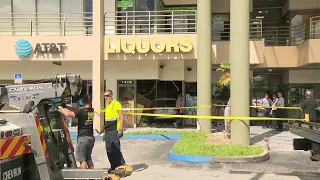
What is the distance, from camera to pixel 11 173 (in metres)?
4.36

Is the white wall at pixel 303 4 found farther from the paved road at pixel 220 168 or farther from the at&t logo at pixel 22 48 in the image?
the at&t logo at pixel 22 48

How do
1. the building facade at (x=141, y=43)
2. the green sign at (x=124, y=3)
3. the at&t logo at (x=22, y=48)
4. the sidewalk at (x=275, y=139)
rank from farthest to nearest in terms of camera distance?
the green sign at (x=124, y=3), the at&t logo at (x=22, y=48), the building facade at (x=141, y=43), the sidewalk at (x=275, y=139)

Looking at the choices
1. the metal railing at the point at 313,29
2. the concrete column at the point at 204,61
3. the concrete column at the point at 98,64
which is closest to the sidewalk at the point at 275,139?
the concrete column at the point at 204,61

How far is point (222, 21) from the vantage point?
758 inches

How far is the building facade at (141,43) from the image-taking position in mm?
15734

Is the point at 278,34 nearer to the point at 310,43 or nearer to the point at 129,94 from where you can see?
the point at 310,43

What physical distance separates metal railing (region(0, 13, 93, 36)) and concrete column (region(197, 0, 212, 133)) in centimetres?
627

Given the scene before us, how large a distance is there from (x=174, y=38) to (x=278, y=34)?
651 cm

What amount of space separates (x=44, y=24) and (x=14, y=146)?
49.6 feet

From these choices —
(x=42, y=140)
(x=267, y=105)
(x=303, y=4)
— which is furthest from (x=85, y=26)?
(x=42, y=140)

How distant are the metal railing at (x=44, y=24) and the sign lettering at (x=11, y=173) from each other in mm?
13887

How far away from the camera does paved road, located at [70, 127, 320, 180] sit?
776cm

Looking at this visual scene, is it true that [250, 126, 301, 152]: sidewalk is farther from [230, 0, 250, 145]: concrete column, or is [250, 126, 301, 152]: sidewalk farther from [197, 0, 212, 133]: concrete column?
[197, 0, 212, 133]: concrete column

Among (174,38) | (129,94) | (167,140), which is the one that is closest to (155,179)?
(167,140)
